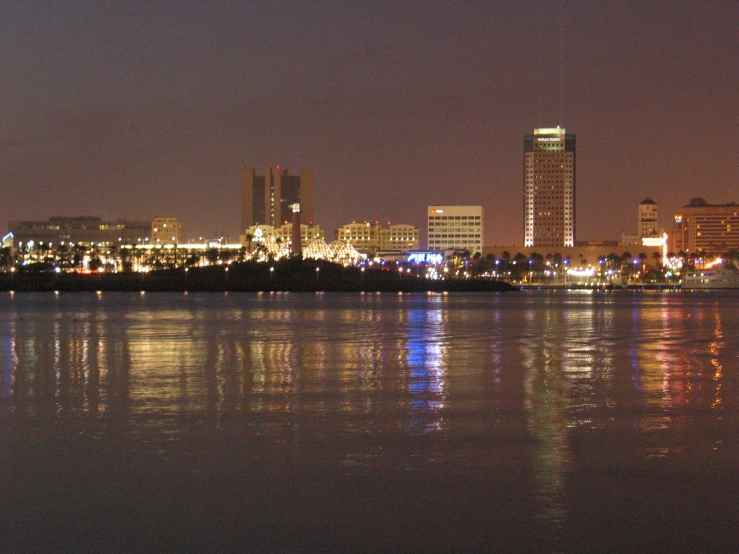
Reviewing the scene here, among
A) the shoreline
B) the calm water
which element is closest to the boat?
the shoreline

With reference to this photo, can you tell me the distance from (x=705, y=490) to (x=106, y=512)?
218 inches

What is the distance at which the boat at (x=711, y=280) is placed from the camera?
488 feet

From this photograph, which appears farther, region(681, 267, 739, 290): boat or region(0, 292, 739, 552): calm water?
region(681, 267, 739, 290): boat

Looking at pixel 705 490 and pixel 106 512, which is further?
pixel 705 490

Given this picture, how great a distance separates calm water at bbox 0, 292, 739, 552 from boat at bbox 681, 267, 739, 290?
131 meters

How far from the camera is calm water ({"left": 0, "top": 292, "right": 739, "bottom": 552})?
818cm

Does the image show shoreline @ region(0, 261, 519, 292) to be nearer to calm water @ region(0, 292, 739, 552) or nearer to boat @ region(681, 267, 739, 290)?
boat @ region(681, 267, 739, 290)

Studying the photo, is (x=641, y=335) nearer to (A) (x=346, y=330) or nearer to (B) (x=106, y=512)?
(A) (x=346, y=330)

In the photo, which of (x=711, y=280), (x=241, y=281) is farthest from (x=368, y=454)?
(x=711, y=280)

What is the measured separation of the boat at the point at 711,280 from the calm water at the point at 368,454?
13140 centimetres

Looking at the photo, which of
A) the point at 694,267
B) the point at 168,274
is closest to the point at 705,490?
the point at 168,274

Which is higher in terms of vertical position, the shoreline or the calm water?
the shoreline

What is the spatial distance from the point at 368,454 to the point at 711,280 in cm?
14771

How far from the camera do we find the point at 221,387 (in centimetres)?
1780
